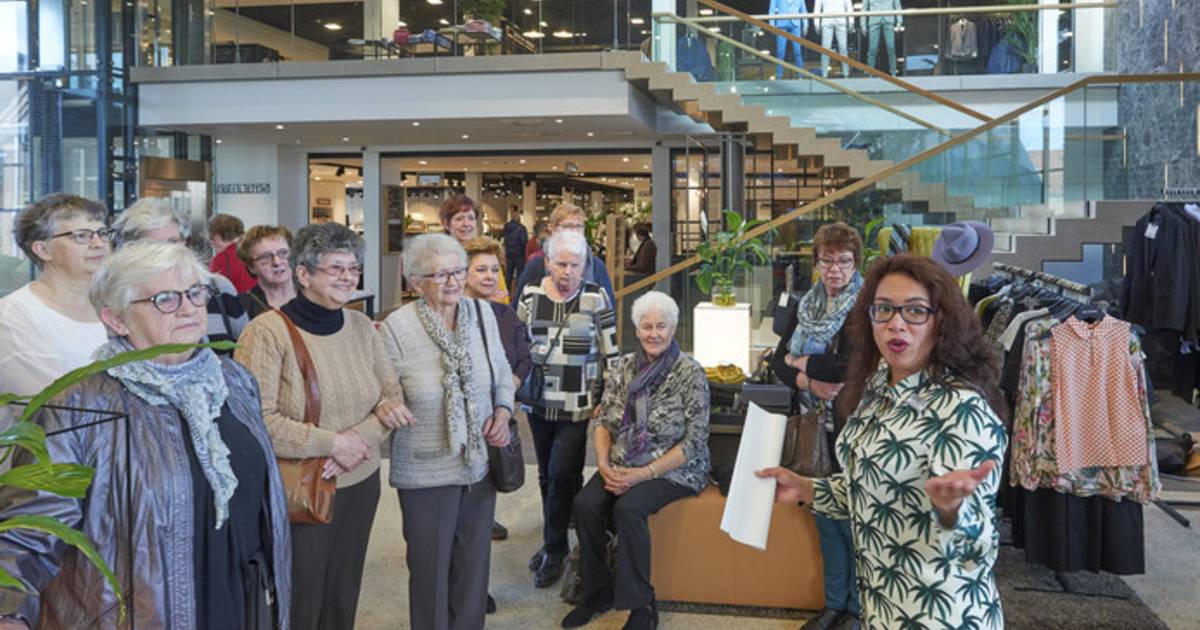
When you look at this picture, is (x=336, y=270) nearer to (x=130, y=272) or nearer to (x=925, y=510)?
(x=130, y=272)

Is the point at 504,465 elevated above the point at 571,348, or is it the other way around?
the point at 571,348

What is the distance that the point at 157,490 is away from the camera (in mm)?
1896

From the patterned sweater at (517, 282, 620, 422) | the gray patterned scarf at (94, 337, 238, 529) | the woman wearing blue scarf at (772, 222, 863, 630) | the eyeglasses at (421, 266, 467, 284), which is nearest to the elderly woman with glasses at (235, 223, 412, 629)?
the eyeglasses at (421, 266, 467, 284)

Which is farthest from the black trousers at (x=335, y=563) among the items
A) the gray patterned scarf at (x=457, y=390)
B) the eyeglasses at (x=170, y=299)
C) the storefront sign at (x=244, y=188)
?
the storefront sign at (x=244, y=188)

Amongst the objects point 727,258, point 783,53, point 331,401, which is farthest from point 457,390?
point 783,53

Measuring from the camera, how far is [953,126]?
10.2 m

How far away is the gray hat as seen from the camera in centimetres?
520

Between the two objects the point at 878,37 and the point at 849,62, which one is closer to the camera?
the point at 849,62

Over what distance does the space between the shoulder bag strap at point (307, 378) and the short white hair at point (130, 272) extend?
0.82 meters

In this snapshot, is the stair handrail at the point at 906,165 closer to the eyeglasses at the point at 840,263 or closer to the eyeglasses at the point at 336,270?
the eyeglasses at the point at 840,263

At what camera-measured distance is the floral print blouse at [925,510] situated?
80.4 inches

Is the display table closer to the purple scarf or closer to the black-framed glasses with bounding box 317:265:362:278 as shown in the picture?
the purple scarf

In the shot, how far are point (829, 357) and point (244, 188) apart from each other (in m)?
16.5

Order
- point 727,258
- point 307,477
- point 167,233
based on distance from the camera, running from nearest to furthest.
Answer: point 307,477
point 167,233
point 727,258
